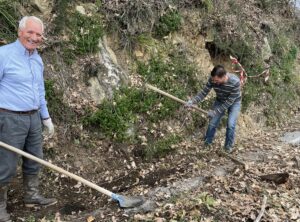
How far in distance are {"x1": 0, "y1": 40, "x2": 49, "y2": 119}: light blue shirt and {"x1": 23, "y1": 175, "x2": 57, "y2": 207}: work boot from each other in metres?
1.13

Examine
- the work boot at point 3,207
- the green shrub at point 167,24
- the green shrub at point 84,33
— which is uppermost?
the green shrub at point 167,24

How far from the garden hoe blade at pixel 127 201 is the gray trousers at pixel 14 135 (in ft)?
4.33

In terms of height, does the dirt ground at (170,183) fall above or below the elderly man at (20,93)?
below

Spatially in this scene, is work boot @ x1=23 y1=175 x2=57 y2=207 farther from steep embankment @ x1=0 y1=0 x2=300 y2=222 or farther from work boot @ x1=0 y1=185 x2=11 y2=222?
work boot @ x1=0 y1=185 x2=11 y2=222

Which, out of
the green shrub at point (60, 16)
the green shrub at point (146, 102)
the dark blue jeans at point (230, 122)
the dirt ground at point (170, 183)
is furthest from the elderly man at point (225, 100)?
the green shrub at point (60, 16)

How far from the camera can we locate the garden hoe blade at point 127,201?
17.9ft

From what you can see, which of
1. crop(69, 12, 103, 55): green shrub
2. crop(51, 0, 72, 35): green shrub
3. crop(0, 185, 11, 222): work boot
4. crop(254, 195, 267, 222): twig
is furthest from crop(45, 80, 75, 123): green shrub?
crop(254, 195, 267, 222): twig

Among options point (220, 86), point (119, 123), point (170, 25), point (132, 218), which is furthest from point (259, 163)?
point (170, 25)

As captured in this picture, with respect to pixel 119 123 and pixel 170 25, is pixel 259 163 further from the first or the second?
pixel 170 25

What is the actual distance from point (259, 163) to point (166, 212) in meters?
3.07

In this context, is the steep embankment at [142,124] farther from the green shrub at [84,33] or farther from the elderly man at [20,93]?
the elderly man at [20,93]

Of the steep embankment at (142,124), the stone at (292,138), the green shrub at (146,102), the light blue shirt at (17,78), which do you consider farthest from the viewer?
the stone at (292,138)

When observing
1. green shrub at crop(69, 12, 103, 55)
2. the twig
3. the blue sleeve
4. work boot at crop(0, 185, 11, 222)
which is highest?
green shrub at crop(69, 12, 103, 55)

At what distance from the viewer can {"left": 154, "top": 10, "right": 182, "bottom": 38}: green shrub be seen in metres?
9.62
